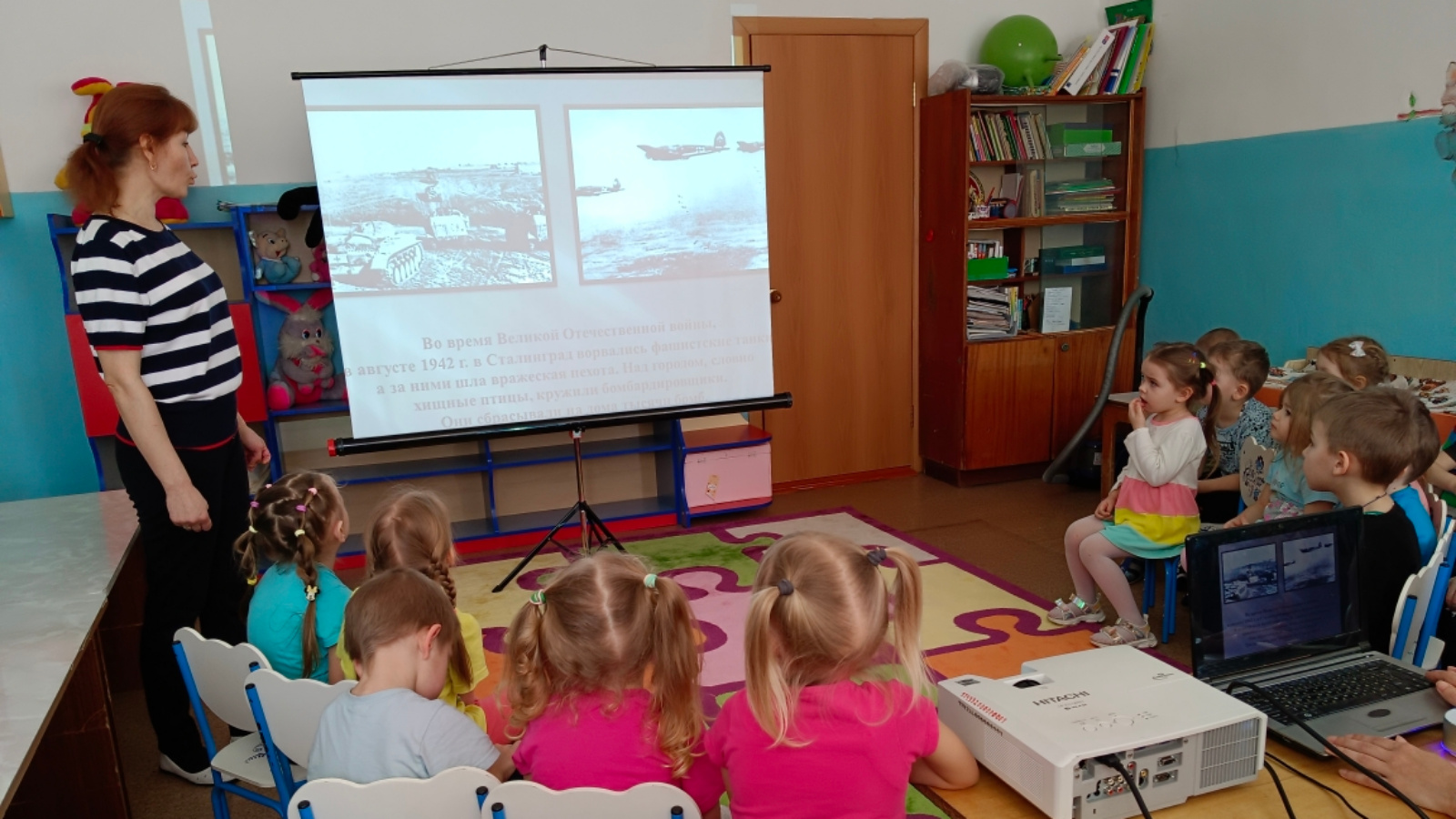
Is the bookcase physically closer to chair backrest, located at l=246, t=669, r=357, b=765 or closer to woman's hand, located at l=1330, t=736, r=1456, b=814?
woman's hand, located at l=1330, t=736, r=1456, b=814

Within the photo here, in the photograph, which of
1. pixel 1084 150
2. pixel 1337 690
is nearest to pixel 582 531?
pixel 1337 690

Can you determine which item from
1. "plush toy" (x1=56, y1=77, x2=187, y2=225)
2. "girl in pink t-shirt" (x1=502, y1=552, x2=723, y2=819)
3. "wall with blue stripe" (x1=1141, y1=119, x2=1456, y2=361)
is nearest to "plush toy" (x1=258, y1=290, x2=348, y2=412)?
"plush toy" (x1=56, y1=77, x2=187, y2=225)

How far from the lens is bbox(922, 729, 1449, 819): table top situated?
1.15 meters

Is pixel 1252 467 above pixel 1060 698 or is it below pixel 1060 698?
below

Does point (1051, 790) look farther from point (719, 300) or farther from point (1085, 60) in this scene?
point (1085, 60)

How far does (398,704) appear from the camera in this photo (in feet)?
4.74

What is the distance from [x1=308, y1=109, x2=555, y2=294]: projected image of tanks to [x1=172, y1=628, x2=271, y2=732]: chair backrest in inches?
70.3

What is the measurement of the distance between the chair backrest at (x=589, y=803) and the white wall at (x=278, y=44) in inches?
129

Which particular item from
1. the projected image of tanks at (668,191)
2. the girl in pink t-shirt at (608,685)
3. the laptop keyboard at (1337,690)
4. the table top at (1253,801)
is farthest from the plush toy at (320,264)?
the laptop keyboard at (1337,690)

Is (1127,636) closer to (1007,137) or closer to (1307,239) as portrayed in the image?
(1307,239)

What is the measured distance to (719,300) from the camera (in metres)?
3.74

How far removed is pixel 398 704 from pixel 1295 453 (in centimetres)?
230

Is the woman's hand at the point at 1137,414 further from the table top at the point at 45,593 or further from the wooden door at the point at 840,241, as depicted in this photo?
the table top at the point at 45,593

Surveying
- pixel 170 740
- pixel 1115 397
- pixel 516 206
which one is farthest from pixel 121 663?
pixel 1115 397
